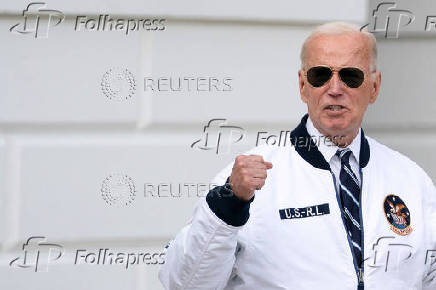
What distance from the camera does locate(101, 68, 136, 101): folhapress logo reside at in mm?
3691

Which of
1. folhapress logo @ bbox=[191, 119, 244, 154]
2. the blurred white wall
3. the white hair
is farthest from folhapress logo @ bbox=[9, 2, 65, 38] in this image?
the white hair

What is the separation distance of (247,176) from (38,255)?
69.2 inches

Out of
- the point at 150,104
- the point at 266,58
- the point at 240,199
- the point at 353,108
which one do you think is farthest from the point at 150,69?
the point at 240,199

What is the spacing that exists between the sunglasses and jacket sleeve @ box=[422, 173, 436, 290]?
0.43 meters

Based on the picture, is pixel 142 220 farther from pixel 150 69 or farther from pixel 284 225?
pixel 284 225

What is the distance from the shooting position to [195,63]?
12.4 ft

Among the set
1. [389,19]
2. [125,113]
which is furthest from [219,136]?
[389,19]

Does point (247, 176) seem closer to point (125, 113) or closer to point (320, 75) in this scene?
point (320, 75)

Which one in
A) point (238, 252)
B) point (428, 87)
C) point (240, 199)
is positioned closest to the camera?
point (240, 199)

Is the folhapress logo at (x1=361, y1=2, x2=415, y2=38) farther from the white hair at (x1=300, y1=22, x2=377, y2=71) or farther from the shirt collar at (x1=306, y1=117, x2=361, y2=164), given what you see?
the shirt collar at (x1=306, y1=117, x2=361, y2=164)

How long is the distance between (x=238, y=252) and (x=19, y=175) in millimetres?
1483

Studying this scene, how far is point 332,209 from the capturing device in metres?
2.56

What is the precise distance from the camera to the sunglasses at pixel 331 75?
2613 mm

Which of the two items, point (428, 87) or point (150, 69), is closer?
point (150, 69)
